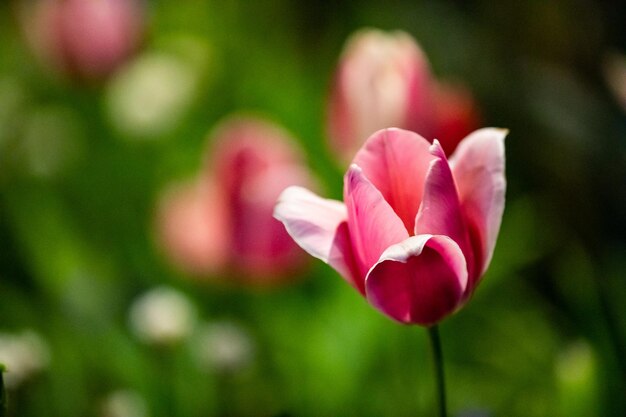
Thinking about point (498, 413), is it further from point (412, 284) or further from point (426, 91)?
point (412, 284)

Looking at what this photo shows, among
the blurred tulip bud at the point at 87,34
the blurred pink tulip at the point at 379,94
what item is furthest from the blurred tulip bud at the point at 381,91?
the blurred tulip bud at the point at 87,34

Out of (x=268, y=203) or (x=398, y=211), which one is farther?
(x=268, y=203)

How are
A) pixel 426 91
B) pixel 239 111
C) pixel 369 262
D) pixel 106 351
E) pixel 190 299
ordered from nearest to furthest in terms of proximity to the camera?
pixel 369 262, pixel 426 91, pixel 106 351, pixel 190 299, pixel 239 111

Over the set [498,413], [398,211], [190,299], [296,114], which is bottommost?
[498,413]

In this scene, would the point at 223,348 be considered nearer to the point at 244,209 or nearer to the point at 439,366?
the point at 244,209

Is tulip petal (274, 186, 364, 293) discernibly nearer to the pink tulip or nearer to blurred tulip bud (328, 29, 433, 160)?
the pink tulip

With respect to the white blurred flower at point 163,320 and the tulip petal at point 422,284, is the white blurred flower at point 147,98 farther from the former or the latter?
the tulip petal at point 422,284

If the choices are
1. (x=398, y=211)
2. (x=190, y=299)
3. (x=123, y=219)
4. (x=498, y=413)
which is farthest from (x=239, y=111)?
(x=398, y=211)
